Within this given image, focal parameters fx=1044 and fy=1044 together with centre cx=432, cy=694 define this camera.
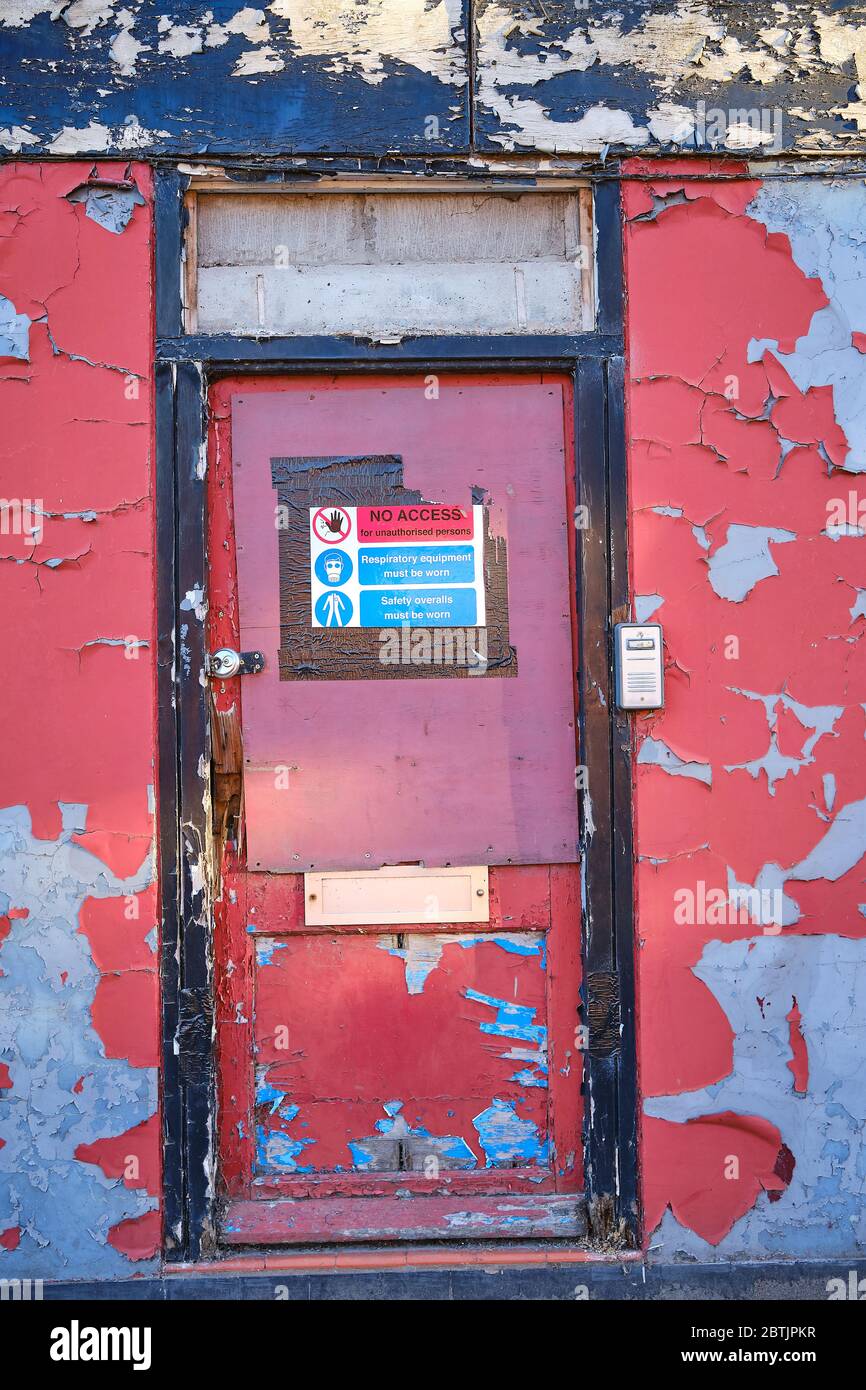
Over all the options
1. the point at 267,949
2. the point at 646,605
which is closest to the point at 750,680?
the point at 646,605

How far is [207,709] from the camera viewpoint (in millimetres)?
3078

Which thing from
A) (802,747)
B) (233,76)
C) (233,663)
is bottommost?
(802,747)

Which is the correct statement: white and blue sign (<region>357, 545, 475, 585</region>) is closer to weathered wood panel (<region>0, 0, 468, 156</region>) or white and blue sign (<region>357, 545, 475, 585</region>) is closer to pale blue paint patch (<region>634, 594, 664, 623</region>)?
pale blue paint patch (<region>634, 594, 664, 623</region>)

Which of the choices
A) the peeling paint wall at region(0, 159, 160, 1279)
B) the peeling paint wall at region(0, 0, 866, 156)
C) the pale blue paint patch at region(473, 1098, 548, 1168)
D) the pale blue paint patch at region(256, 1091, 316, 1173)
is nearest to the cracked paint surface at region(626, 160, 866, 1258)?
the peeling paint wall at region(0, 0, 866, 156)

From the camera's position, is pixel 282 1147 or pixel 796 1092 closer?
pixel 796 1092

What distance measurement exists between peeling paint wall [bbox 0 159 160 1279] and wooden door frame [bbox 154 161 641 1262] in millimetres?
61

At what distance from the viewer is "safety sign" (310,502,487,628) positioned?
3.11 metres

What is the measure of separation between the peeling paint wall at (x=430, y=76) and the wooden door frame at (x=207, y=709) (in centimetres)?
17

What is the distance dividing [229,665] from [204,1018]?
3.37 feet

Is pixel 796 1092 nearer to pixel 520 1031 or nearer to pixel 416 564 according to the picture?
pixel 520 1031

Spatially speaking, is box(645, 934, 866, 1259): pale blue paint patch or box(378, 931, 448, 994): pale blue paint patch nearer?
box(645, 934, 866, 1259): pale blue paint patch

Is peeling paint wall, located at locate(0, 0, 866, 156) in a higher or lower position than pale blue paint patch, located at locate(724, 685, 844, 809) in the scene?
higher

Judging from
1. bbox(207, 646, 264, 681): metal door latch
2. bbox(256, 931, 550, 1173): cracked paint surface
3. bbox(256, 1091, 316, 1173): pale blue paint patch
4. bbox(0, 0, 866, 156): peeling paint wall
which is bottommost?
bbox(256, 1091, 316, 1173): pale blue paint patch

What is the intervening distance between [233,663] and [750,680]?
4.99ft
